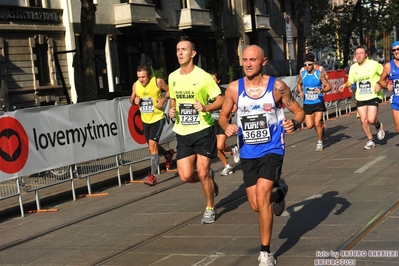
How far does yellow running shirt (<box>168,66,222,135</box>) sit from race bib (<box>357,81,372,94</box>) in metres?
5.83

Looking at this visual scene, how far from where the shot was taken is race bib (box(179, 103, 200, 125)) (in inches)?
324

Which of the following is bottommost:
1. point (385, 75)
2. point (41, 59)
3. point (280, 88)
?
point (385, 75)

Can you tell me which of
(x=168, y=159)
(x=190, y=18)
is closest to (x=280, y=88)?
(x=168, y=159)

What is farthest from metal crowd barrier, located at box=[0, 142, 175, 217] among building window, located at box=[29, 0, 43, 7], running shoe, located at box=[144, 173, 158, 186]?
building window, located at box=[29, 0, 43, 7]

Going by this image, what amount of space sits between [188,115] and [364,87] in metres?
6.07

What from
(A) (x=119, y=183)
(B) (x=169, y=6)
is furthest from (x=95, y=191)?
(B) (x=169, y=6)

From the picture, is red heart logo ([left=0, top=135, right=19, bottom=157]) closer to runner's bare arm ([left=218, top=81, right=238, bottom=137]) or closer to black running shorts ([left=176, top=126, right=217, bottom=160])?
black running shorts ([left=176, top=126, right=217, bottom=160])

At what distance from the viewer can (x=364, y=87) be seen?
43.6 feet

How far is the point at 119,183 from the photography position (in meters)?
12.3

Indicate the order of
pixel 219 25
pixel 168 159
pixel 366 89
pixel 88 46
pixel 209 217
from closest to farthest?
pixel 209 217 → pixel 366 89 → pixel 168 159 → pixel 88 46 → pixel 219 25

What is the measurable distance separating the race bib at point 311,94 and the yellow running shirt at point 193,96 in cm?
666

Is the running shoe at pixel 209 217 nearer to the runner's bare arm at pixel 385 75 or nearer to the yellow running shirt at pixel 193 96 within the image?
the yellow running shirt at pixel 193 96

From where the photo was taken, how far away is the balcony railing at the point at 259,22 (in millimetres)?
47719

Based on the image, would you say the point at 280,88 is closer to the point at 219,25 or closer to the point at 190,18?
the point at 219,25
